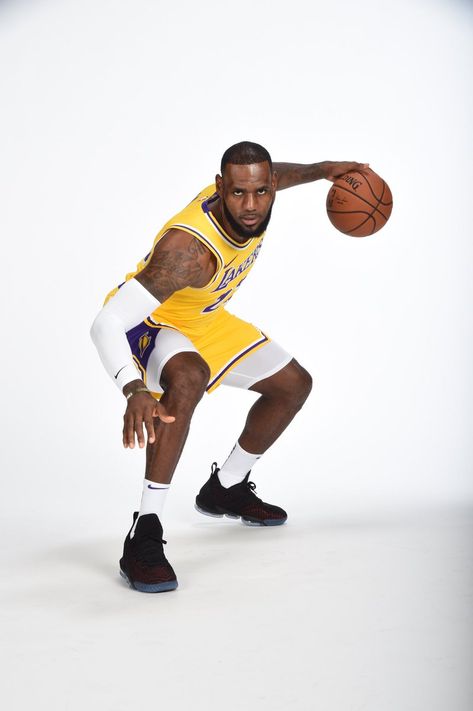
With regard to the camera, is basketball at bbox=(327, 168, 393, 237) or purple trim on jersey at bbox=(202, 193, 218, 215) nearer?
purple trim on jersey at bbox=(202, 193, 218, 215)

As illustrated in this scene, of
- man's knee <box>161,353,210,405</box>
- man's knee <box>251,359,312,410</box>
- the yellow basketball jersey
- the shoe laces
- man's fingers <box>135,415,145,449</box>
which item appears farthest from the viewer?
man's knee <box>251,359,312,410</box>

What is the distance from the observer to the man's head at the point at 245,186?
410 cm

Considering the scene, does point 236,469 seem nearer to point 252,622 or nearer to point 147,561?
point 147,561

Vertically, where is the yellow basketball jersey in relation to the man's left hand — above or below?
below

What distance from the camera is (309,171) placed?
4.80 meters

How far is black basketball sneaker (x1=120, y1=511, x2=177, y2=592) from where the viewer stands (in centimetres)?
363

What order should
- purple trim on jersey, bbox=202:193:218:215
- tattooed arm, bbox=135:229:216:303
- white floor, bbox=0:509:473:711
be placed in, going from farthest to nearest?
purple trim on jersey, bbox=202:193:218:215
tattooed arm, bbox=135:229:216:303
white floor, bbox=0:509:473:711

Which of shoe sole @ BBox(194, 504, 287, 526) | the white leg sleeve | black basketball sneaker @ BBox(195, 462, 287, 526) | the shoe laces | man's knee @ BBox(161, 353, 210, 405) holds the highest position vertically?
the white leg sleeve

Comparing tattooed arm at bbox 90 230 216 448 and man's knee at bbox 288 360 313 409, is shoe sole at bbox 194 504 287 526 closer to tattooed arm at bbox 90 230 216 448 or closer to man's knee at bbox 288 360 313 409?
man's knee at bbox 288 360 313 409

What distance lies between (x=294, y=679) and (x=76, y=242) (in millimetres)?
5879

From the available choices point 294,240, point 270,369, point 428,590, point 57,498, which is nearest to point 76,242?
point 294,240

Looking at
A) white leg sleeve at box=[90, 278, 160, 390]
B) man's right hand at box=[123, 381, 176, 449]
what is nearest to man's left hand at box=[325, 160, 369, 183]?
white leg sleeve at box=[90, 278, 160, 390]

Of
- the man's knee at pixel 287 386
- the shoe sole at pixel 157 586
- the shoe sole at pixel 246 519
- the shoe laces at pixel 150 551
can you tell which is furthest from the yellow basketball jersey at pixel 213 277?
the shoe sole at pixel 157 586

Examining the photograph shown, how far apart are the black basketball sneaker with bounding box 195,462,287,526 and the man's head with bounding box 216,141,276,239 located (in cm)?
136
